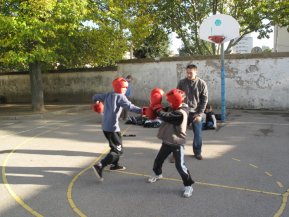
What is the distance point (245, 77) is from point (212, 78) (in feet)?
4.67

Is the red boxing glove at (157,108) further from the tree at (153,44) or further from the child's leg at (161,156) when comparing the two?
the tree at (153,44)

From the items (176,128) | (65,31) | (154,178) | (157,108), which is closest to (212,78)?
(65,31)

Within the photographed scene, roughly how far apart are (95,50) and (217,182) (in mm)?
12087

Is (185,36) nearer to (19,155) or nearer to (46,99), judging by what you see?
(46,99)

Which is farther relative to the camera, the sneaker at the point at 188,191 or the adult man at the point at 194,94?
the adult man at the point at 194,94

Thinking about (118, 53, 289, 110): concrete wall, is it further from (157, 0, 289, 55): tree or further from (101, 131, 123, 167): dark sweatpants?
(101, 131, 123, 167): dark sweatpants

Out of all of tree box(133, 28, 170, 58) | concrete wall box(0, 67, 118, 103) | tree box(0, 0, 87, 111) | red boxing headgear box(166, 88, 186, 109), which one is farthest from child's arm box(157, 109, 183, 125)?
tree box(133, 28, 170, 58)

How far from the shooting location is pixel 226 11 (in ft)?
75.3

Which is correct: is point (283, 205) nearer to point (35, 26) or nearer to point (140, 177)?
point (140, 177)

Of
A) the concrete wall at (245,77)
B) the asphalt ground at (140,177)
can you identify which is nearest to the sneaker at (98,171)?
the asphalt ground at (140,177)

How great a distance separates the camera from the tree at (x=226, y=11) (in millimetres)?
19984

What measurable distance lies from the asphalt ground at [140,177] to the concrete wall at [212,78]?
4590 mm

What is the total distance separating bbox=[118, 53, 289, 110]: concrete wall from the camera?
14.7 meters

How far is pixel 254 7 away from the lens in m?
20.9
